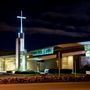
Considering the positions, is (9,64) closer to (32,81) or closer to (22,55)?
(22,55)

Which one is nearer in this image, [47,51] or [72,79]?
[72,79]

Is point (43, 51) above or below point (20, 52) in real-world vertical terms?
above

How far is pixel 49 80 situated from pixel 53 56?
26.4 metres

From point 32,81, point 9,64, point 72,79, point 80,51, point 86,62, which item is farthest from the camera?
point 9,64

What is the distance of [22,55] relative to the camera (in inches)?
2456

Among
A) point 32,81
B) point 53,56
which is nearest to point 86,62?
point 53,56

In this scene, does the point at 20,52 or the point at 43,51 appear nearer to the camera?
the point at 20,52

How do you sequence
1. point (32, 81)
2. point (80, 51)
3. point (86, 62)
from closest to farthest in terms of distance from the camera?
1. point (32, 81)
2. point (80, 51)
3. point (86, 62)

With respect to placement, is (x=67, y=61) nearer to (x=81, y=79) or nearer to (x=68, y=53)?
(x=68, y=53)

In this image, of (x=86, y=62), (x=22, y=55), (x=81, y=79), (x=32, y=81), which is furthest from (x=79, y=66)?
(x=32, y=81)

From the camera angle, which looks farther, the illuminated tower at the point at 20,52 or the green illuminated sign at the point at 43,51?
the green illuminated sign at the point at 43,51

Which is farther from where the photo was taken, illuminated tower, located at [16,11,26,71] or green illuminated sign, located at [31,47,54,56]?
green illuminated sign, located at [31,47,54,56]

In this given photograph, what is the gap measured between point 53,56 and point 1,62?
13.8 meters

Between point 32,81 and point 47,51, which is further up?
point 47,51
